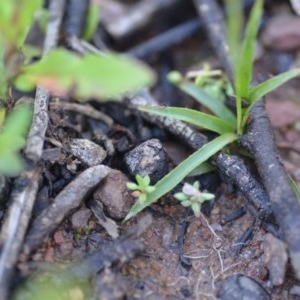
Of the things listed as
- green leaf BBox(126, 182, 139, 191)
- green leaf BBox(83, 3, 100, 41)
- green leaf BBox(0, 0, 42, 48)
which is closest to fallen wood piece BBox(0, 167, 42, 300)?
green leaf BBox(126, 182, 139, 191)

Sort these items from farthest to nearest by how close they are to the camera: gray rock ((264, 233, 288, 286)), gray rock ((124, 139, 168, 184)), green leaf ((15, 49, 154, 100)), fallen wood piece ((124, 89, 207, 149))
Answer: fallen wood piece ((124, 89, 207, 149))
gray rock ((124, 139, 168, 184))
gray rock ((264, 233, 288, 286))
green leaf ((15, 49, 154, 100))

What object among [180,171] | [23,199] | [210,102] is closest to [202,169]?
[180,171]

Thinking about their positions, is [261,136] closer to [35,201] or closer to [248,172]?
[248,172]

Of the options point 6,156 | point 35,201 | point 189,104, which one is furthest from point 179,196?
point 189,104

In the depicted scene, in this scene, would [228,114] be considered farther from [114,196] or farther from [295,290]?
[295,290]

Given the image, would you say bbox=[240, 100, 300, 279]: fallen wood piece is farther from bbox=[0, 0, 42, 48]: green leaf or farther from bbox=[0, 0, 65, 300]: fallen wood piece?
bbox=[0, 0, 42, 48]: green leaf

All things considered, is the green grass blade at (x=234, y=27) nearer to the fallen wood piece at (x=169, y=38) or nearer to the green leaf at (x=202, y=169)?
the fallen wood piece at (x=169, y=38)
